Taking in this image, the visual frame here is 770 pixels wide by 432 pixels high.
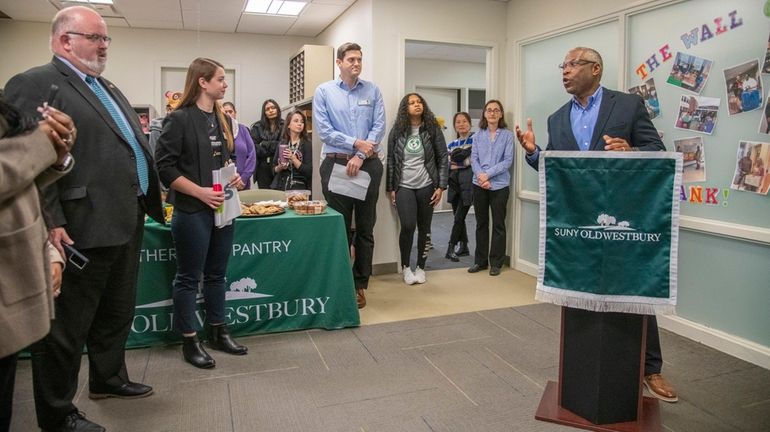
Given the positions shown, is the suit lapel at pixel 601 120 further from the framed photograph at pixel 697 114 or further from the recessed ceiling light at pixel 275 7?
the recessed ceiling light at pixel 275 7

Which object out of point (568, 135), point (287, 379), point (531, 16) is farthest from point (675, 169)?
point (531, 16)

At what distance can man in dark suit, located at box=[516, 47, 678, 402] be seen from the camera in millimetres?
2283

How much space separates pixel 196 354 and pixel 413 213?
84.8 inches

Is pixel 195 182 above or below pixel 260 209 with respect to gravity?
above

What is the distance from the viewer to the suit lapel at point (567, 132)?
2377 mm

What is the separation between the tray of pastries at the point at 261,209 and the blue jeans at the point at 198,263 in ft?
0.82

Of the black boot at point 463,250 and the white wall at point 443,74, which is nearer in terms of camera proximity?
the black boot at point 463,250

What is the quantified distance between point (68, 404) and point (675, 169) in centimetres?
236

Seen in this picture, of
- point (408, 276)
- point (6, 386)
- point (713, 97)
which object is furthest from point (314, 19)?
point (6, 386)

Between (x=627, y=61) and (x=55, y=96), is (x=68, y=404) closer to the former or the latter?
(x=55, y=96)

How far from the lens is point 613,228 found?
1963 mm

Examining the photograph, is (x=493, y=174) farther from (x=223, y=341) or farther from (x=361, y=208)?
(x=223, y=341)

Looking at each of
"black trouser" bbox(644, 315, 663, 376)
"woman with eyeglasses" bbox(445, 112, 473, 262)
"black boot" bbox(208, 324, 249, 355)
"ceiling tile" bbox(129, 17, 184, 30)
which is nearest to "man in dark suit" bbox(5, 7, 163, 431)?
"black boot" bbox(208, 324, 249, 355)

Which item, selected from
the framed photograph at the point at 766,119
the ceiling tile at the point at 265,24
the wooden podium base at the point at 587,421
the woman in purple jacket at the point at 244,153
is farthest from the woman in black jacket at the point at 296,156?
the framed photograph at the point at 766,119
